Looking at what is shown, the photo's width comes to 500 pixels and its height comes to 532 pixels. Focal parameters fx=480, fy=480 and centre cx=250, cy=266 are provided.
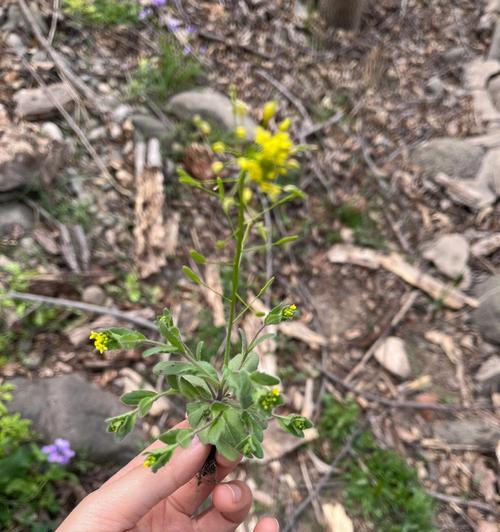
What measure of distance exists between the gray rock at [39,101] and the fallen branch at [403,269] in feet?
8.12

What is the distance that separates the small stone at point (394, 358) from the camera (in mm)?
3637

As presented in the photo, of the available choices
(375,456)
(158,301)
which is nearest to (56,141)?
(158,301)

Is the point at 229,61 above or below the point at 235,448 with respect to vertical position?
above

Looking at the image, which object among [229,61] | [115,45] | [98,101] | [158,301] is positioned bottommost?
[158,301]

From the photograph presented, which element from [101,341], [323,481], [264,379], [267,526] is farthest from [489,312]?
[101,341]

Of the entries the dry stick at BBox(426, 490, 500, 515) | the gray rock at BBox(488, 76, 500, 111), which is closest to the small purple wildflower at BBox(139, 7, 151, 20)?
the gray rock at BBox(488, 76, 500, 111)

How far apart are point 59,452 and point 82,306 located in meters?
0.88

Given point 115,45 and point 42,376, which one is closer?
point 42,376

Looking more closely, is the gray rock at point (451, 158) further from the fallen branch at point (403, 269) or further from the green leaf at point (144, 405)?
the green leaf at point (144, 405)

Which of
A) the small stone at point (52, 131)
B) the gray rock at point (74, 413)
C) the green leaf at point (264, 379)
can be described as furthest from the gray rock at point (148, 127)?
the green leaf at point (264, 379)

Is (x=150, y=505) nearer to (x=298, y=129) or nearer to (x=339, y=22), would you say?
(x=298, y=129)

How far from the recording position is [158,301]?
129 inches

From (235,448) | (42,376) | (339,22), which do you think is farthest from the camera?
(339,22)

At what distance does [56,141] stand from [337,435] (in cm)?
282
